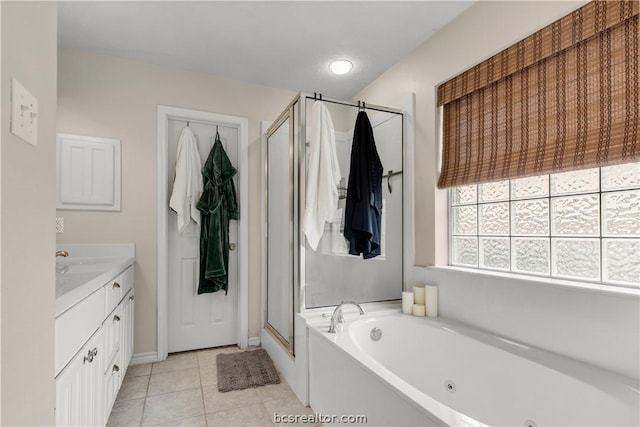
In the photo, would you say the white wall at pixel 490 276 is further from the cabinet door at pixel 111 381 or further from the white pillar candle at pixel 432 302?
the cabinet door at pixel 111 381

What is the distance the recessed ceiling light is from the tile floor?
2384 mm

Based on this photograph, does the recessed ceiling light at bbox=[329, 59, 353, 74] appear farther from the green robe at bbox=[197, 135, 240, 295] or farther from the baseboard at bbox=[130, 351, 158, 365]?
the baseboard at bbox=[130, 351, 158, 365]

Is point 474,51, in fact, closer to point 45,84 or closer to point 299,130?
point 299,130

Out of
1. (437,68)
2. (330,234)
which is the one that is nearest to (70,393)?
(330,234)

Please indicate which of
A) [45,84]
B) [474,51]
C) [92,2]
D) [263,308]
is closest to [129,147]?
[92,2]

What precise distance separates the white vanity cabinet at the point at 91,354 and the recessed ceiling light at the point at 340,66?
2.11 m

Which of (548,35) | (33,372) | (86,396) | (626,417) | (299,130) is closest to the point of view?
(33,372)

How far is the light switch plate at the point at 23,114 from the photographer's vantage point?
1.88ft

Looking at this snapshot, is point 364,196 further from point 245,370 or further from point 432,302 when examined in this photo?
point 245,370

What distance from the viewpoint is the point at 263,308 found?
281 centimetres

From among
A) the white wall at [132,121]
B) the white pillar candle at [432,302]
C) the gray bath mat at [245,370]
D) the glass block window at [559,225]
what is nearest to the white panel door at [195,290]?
the white wall at [132,121]

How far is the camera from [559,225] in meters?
1.57

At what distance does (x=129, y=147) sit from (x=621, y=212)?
9.86ft

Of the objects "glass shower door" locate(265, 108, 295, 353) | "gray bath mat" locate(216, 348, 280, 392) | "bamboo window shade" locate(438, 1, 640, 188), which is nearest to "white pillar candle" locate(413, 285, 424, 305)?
"bamboo window shade" locate(438, 1, 640, 188)
